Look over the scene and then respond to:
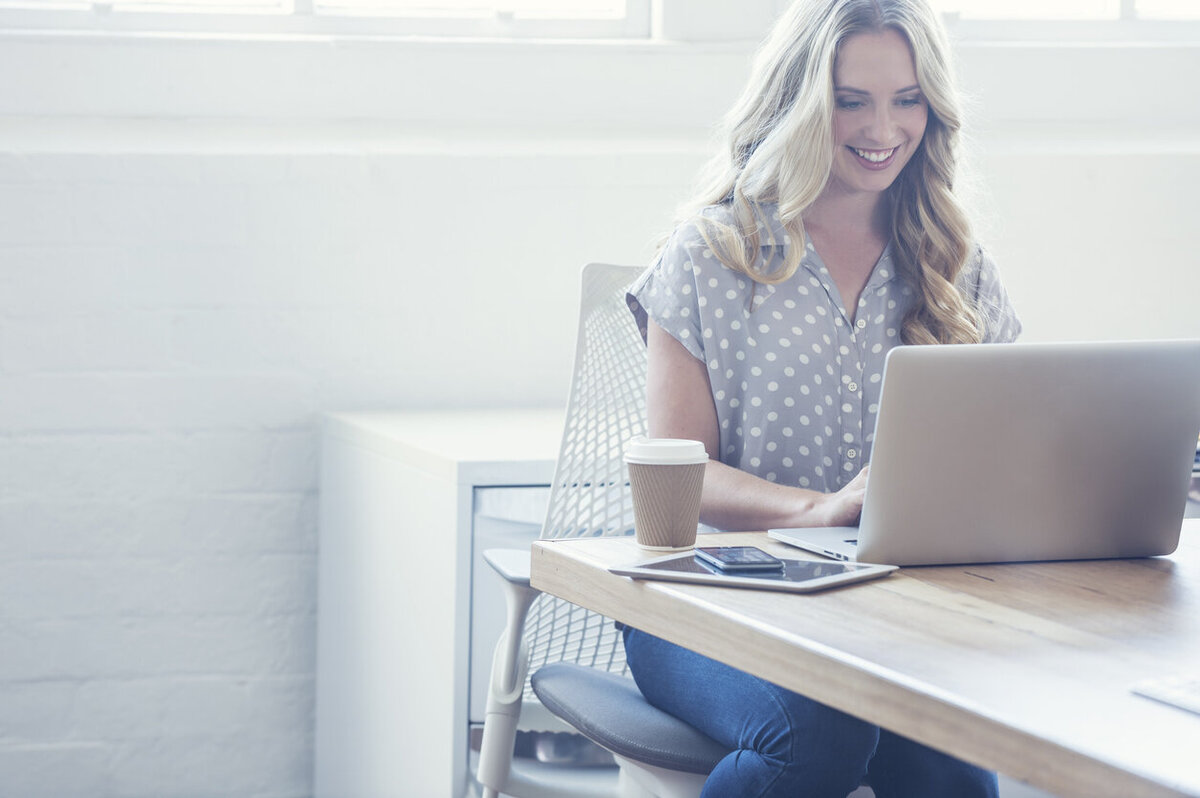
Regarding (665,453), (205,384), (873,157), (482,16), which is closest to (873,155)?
(873,157)

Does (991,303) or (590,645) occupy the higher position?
(991,303)

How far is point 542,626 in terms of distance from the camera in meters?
1.73

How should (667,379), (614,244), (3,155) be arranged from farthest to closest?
(614,244)
(3,155)
(667,379)

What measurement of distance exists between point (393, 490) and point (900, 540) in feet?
3.83

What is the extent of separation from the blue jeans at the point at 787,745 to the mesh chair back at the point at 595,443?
36 cm

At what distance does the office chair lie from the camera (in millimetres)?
1351

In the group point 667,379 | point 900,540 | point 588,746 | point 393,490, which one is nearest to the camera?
point 900,540

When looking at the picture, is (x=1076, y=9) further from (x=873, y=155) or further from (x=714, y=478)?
(x=714, y=478)

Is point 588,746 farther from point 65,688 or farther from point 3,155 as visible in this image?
point 3,155

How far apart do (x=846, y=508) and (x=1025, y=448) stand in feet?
0.73

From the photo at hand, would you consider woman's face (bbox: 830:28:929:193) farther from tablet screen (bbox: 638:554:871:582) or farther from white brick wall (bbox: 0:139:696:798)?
white brick wall (bbox: 0:139:696:798)

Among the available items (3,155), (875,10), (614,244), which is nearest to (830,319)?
(875,10)

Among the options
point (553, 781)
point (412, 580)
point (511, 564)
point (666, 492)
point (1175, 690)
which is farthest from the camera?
point (412, 580)

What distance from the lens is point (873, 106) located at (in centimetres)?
175
